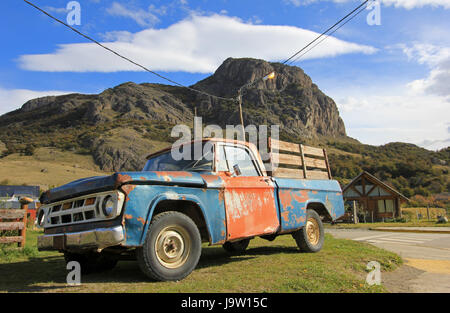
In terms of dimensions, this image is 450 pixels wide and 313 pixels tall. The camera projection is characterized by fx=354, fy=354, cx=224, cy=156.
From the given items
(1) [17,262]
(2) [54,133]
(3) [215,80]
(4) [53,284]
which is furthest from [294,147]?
(3) [215,80]

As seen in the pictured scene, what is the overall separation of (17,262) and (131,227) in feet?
12.6

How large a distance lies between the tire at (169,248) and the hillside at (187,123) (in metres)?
54.1

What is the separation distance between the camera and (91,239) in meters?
3.78

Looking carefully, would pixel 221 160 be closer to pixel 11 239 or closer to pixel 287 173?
pixel 287 173

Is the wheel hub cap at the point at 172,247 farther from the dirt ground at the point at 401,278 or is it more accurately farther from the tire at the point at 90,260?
the dirt ground at the point at 401,278

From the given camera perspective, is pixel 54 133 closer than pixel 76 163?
No

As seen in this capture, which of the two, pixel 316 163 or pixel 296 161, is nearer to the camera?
pixel 296 161

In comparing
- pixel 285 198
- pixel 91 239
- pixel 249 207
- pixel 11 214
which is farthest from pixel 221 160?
pixel 11 214

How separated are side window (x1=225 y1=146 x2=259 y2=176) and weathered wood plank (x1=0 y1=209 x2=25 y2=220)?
5945 millimetres

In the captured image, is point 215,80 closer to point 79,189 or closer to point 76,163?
point 76,163

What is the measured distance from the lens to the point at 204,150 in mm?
5422

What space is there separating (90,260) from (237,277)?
90.6 inches

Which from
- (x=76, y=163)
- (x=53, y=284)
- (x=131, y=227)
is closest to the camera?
(x=131, y=227)

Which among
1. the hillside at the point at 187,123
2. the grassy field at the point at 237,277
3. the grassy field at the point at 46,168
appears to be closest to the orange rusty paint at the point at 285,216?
the grassy field at the point at 237,277
